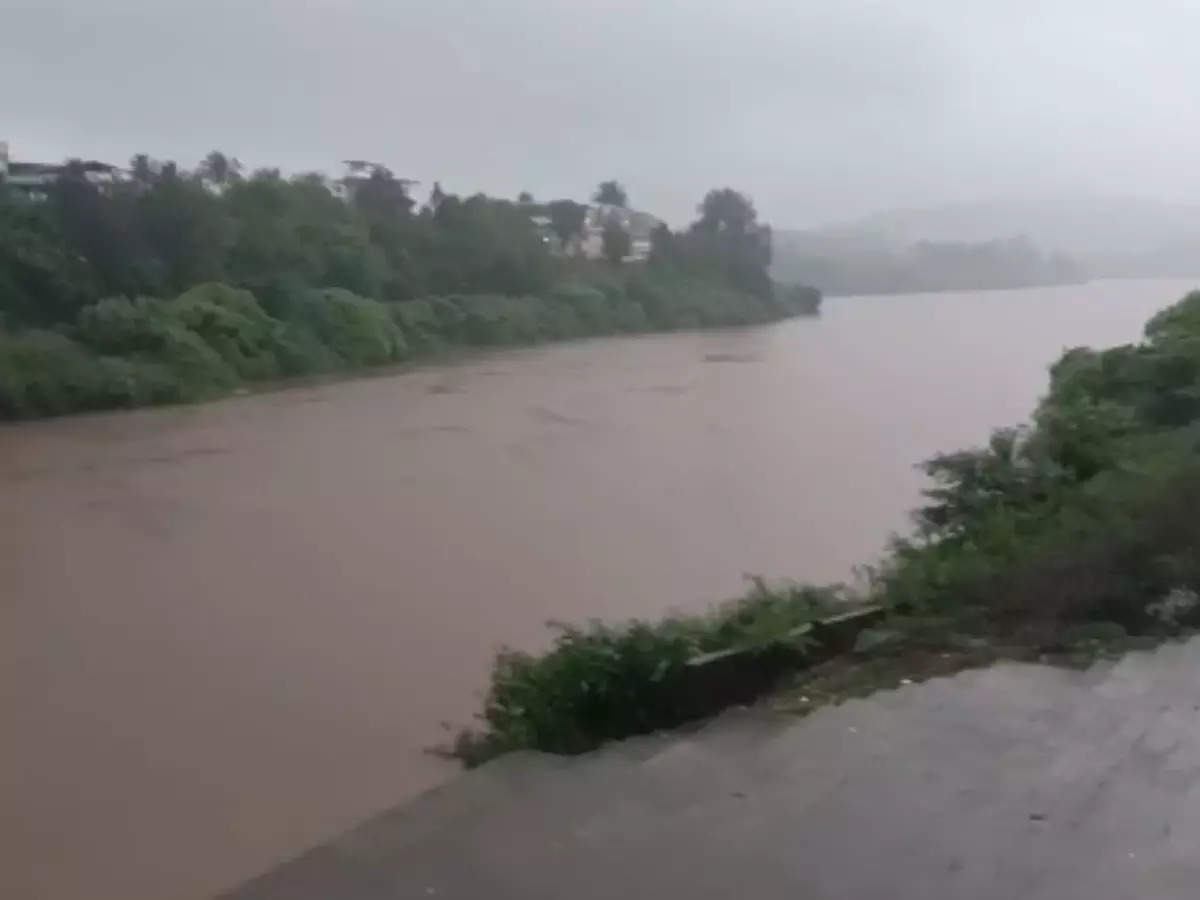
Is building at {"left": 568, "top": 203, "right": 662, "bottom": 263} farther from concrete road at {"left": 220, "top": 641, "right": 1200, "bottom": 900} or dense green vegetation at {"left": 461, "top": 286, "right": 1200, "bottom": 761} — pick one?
concrete road at {"left": 220, "top": 641, "right": 1200, "bottom": 900}

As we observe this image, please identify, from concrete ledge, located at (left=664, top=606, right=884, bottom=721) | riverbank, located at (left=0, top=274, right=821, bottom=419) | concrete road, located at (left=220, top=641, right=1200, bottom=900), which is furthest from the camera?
riverbank, located at (left=0, top=274, right=821, bottom=419)

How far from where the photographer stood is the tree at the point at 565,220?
2884 centimetres

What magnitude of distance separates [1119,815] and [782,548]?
5724 mm

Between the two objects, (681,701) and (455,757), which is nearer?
(681,701)

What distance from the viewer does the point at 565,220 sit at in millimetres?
29016

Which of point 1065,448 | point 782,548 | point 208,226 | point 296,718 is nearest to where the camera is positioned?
point 296,718

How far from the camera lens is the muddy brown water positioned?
5.05 meters

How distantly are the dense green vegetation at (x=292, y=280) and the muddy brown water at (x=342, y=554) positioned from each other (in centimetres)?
97

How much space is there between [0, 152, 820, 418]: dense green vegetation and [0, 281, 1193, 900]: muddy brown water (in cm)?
97

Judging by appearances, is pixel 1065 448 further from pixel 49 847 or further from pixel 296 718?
pixel 49 847

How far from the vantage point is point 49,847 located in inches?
182

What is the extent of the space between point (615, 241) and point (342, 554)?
21.3 meters

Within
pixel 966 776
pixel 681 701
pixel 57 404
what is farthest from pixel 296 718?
pixel 57 404

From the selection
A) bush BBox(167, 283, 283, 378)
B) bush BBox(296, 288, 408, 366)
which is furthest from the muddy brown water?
bush BBox(296, 288, 408, 366)
